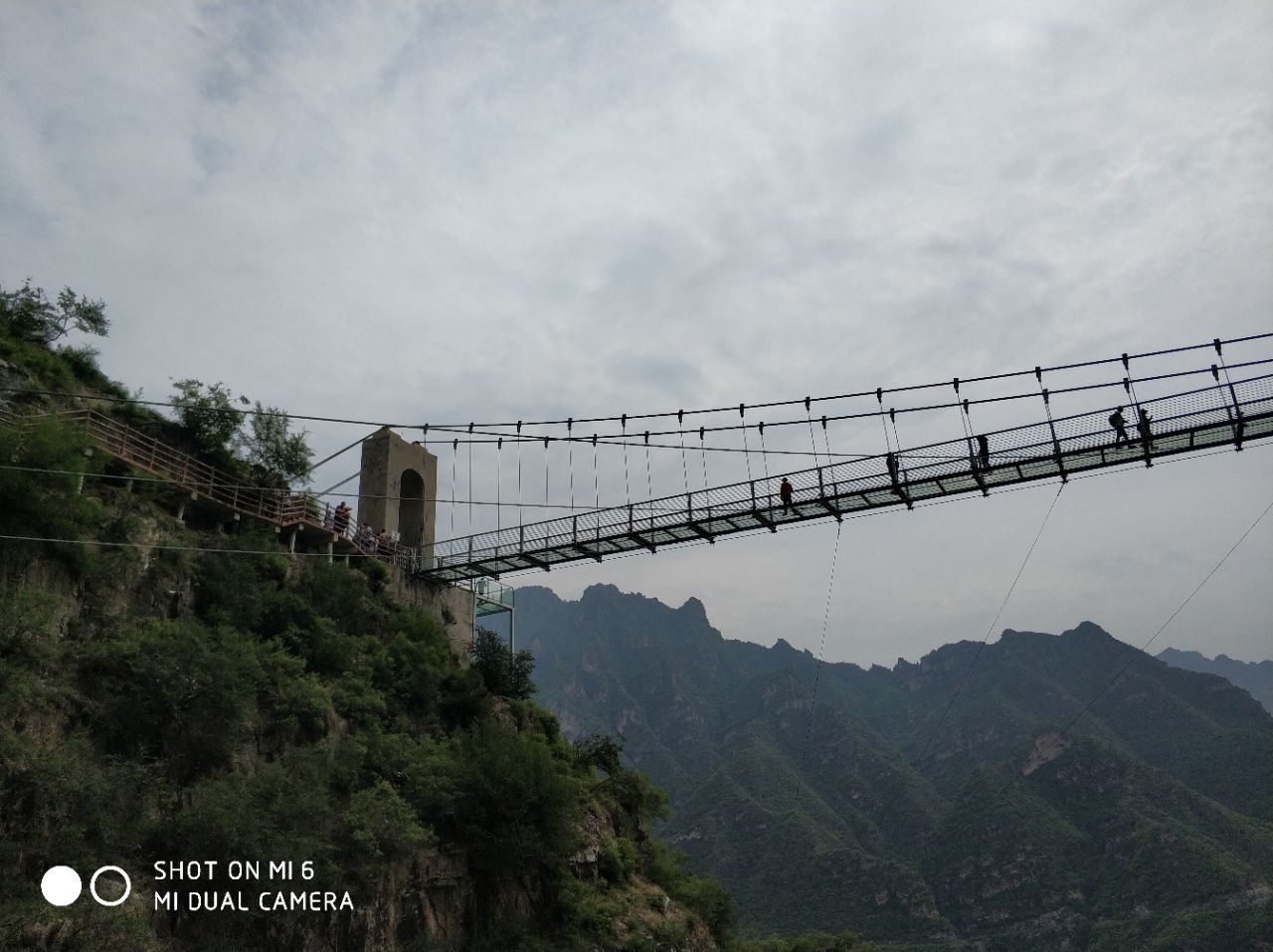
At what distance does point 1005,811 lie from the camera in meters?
103

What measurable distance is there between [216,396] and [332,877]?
48.3 ft

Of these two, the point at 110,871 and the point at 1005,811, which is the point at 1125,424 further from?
the point at 1005,811

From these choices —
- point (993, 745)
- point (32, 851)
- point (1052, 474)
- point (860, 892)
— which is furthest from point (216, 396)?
point (993, 745)

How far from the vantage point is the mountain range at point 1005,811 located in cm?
8231

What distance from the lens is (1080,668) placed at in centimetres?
17238

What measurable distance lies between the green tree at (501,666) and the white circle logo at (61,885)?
614 inches

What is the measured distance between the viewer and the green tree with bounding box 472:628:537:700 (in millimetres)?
28938

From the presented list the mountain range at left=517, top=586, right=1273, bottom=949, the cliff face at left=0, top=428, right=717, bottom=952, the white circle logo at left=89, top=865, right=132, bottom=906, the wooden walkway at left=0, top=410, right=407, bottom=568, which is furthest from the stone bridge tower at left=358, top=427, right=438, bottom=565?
the mountain range at left=517, top=586, right=1273, bottom=949

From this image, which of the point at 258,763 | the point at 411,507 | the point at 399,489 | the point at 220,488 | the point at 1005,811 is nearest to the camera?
the point at 258,763

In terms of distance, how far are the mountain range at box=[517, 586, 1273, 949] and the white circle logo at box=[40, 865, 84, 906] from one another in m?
81.7

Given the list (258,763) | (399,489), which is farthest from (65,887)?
(399,489)

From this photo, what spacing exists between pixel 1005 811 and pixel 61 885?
10780 centimetres

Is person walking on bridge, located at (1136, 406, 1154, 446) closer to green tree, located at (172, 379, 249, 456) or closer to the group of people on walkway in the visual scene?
the group of people on walkway

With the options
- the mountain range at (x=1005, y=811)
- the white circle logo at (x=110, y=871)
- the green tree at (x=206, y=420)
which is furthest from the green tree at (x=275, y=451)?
the mountain range at (x=1005, y=811)
